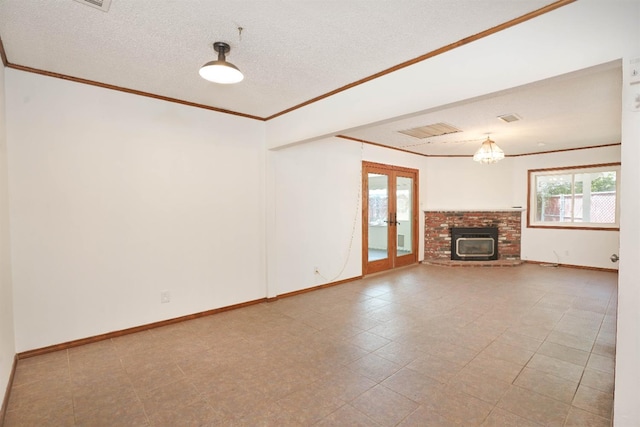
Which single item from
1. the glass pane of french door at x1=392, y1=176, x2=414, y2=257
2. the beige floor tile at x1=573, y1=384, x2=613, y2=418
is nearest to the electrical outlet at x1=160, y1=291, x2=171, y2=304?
the beige floor tile at x1=573, y1=384, x2=613, y2=418

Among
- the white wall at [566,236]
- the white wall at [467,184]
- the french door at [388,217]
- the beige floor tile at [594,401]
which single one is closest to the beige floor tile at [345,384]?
the beige floor tile at [594,401]

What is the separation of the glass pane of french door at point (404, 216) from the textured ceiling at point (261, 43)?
10.2 ft

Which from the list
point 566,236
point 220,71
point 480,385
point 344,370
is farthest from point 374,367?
point 566,236

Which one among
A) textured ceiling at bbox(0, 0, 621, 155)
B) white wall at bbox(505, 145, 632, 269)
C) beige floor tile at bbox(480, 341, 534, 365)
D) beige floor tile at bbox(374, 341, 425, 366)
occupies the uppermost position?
textured ceiling at bbox(0, 0, 621, 155)

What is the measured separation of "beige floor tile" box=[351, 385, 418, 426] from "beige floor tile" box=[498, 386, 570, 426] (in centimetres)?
67

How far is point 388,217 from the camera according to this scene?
6578mm

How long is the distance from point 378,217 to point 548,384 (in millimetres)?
4176

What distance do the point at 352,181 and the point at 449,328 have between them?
306 centimetres

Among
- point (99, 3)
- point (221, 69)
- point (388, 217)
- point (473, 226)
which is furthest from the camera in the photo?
point (473, 226)

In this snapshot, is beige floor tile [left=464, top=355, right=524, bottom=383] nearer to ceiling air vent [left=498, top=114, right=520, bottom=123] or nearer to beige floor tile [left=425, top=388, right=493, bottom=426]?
beige floor tile [left=425, top=388, right=493, bottom=426]

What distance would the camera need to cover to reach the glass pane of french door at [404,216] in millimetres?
6855

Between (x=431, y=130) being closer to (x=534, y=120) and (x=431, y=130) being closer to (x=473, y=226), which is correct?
(x=534, y=120)

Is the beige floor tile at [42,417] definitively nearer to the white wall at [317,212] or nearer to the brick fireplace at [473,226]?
the white wall at [317,212]

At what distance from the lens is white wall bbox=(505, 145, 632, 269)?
6.37 meters
